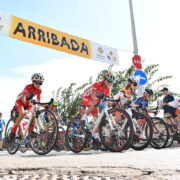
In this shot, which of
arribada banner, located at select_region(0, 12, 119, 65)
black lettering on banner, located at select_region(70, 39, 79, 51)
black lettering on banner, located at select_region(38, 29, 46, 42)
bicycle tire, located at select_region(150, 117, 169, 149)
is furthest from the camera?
black lettering on banner, located at select_region(70, 39, 79, 51)

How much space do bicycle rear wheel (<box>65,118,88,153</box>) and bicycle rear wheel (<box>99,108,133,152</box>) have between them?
71cm

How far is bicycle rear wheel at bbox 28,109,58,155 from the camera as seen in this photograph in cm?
561

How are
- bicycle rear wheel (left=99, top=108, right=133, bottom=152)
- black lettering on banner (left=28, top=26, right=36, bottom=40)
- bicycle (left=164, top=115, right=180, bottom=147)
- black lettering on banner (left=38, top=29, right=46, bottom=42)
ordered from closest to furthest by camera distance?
A: bicycle rear wheel (left=99, top=108, right=133, bottom=152) < bicycle (left=164, top=115, right=180, bottom=147) < black lettering on banner (left=28, top=26, right=36, bottom=40) < black lettering on banner (left=38, top=29, right=46, bottom=42)

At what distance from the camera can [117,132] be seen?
5.52 metres

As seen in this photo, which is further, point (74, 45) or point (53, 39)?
point (74, 45)

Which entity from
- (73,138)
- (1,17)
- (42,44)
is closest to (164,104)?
(73,138)

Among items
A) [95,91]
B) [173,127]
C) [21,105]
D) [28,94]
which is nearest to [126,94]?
[95,91]

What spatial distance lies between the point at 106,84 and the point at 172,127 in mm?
3713

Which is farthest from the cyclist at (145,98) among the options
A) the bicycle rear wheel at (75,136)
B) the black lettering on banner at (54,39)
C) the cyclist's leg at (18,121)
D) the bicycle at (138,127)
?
the black lettering on banner at (54,39)

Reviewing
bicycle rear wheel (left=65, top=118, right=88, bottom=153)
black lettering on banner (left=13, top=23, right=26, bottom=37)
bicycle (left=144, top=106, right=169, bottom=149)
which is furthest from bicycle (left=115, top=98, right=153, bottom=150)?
black lettering on banner (left=13, top=23, right=26, bottom=37)

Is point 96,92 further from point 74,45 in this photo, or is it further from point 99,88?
point 74,45

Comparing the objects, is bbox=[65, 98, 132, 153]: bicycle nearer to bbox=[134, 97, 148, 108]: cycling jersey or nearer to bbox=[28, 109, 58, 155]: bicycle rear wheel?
bbox=[28, 109, 58, 155]: bicycle rear wheel

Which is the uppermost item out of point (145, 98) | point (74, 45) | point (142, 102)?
point (74, 45)

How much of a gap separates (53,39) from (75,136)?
7095 mm
